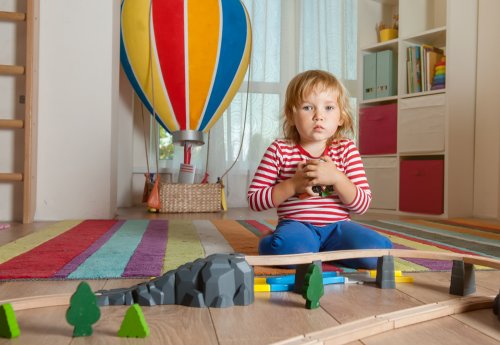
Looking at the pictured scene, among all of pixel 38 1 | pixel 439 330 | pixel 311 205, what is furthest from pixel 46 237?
pixel 439 330

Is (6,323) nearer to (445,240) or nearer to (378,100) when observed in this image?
(445,240)

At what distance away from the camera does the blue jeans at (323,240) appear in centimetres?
110

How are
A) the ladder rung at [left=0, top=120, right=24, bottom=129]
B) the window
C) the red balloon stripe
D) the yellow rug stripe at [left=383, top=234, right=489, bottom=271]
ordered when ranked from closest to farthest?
1. the yellow rug stripe at [left=383, top=234, right=489, bottom=271]
2. the ladder rung at [left=0, top=120, right=24, bottom=129]
3. the red balloon stripe
4. the window

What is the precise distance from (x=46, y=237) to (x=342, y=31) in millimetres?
2421

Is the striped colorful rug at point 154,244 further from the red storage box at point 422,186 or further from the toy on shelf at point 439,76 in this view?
the toy on shelf at point 439,76

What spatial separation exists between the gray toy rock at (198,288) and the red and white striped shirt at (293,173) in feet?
1.47

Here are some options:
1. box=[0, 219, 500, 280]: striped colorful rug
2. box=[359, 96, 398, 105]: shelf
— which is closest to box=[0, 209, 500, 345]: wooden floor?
box=[0, 219, 500, 280]: striped colorful rug

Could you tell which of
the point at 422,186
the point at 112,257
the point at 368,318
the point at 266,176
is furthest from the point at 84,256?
the point at 422,186

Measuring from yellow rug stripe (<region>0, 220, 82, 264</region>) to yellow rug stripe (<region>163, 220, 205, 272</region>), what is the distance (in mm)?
345

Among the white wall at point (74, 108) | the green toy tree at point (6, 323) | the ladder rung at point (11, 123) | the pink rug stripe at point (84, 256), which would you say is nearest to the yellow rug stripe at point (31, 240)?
the pink rug stripe at point (84, 256)

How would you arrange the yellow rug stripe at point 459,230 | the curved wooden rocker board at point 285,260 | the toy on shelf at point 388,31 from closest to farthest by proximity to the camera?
1. the curved wooden rocker board at point 285,260
2. the yellow rug stripe at point 459,230
3. the toy on shelf at point 388,31

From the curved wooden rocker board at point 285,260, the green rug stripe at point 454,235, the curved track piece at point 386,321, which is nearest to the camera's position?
the curved track piece at point 386,321

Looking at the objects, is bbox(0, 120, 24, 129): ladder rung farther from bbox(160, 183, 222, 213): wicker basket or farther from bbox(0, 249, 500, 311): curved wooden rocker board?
bbox(0, 249, 500, 311): curved wooden rocker board

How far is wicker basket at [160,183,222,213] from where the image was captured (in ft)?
8.42
